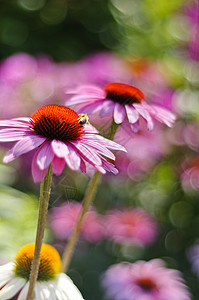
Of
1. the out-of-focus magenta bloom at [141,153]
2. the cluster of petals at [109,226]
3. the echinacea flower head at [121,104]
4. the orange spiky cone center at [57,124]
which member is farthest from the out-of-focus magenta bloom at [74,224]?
the orange spiky cone center at [57,124]

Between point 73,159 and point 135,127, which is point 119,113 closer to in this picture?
point 135,127

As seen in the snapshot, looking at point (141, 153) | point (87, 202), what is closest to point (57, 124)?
point (87, 202)

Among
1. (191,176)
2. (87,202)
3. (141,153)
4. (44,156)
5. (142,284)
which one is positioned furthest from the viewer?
(191,176)

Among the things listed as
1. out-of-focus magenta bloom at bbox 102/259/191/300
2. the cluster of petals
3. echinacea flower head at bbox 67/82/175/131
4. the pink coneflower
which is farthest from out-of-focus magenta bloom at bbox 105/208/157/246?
the pink coneflower

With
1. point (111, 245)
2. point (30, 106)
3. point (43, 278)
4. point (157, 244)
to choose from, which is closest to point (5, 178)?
point (30, 106)

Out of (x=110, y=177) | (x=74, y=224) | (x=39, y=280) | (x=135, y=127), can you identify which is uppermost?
(x=135, y=127)
